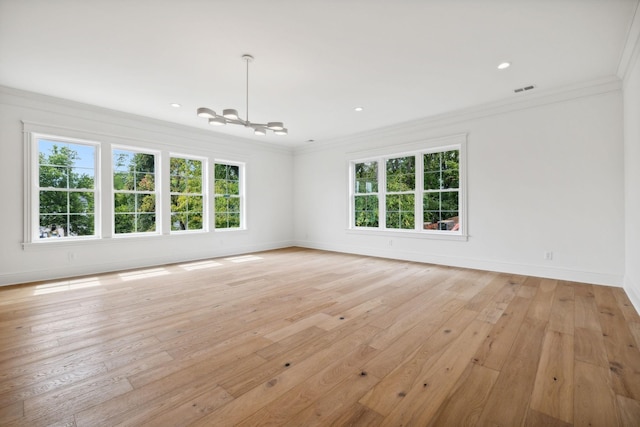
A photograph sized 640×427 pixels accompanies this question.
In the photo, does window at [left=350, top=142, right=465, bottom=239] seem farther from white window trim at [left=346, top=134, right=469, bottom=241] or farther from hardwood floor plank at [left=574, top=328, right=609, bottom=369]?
hardwood floor plank at [left=574, top=328, right=609, bottom=369]

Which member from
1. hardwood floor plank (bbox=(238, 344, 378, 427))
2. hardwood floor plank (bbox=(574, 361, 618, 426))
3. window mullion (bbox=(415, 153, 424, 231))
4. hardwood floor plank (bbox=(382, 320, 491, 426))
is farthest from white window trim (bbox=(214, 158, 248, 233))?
hardwood floor plank (bbox=(574, 361, 618, 426))

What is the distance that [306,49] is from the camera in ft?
10.3

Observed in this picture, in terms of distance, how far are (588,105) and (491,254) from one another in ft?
8.39

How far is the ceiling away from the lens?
2533mm

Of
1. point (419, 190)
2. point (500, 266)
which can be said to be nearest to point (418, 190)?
point (419, 190)

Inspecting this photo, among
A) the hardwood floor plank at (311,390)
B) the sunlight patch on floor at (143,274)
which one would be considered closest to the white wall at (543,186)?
the hardwood floor plank at (311,390)

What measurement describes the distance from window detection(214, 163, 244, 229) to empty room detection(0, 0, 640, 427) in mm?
56

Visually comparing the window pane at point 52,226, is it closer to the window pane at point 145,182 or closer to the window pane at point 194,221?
the window pane at point 145,182

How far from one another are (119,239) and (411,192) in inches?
224

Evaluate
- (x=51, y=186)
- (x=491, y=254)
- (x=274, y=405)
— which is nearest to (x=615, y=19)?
(x=491, y=254)

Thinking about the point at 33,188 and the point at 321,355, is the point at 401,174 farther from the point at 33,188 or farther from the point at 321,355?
the point at 33,188

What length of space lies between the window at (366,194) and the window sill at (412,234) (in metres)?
0.18

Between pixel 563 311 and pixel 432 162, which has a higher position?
pixel 432 162

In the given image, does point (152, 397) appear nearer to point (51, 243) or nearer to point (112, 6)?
point (112, 6)
